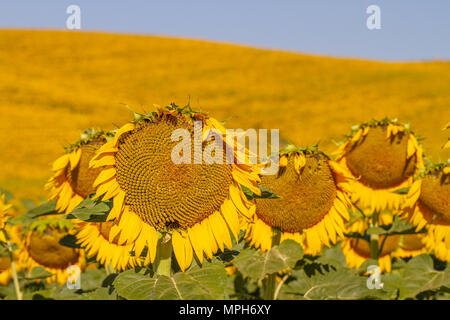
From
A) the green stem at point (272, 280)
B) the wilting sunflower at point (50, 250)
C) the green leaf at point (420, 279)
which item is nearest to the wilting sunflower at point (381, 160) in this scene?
the green leaf at point (420, 279)

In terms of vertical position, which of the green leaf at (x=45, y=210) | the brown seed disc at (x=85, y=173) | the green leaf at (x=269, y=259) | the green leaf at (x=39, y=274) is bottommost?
the green leaf at (x=39, y=274)

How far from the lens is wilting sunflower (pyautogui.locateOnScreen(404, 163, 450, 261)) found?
181 inches

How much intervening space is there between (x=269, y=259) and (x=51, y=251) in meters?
2.87

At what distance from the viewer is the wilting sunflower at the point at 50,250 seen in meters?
5.62

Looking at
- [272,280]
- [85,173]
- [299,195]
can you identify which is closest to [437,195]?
[299,195]

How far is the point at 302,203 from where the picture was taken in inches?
161

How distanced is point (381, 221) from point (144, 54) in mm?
49582

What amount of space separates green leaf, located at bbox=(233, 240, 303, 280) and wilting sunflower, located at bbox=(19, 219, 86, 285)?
2340mm

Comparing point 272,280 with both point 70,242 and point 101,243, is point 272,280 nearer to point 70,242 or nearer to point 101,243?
point 101,243

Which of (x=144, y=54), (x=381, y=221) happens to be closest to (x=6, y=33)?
(x=144, y=54)

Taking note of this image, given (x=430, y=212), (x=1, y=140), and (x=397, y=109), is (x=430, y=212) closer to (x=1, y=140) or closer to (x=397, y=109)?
(x=1, y=140)

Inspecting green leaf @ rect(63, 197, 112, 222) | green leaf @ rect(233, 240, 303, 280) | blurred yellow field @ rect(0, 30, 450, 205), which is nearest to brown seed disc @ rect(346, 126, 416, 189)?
green leaf @ rect(233, 240, 303, 280)

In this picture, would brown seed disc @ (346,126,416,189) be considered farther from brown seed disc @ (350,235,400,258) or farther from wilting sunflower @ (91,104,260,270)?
wilting sunflower @ (91,104,260,270)

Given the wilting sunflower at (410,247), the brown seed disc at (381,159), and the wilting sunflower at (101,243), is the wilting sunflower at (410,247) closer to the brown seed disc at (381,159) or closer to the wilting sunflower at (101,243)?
the brown seed disc at (381,159)
